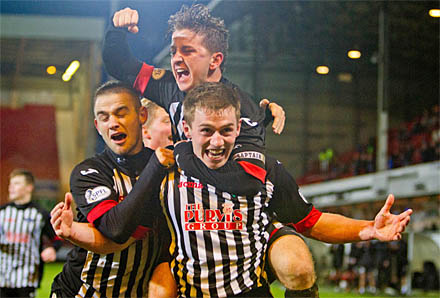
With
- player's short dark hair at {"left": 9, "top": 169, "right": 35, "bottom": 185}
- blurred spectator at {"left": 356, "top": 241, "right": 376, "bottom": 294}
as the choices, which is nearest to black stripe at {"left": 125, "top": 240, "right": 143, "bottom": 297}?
player's short dark hair at {"left": 9, "top": 169, "right": 35, "bottom": 185}

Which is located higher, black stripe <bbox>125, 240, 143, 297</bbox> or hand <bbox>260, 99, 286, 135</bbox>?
hand <bbox>260, 99, 286, 135</bbox>

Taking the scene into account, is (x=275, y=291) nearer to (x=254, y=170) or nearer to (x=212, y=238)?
(x=212, y=238)

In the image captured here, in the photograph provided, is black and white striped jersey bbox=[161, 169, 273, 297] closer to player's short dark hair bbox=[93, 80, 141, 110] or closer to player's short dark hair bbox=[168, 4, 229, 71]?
player's short dark hair bbox=[93, 80, 141, 110]

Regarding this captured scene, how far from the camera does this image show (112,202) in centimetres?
227

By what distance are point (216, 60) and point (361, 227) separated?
2.56 feet

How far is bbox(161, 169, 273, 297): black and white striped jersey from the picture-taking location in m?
2.22

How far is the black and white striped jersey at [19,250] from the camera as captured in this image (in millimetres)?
4258

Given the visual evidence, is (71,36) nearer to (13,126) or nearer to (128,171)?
(13,126)

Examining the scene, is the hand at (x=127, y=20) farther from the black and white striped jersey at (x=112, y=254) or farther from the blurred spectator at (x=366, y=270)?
the blurred spectator at (x=366, y=270)

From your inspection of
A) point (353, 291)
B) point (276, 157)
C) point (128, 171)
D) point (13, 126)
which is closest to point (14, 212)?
point (13, 126)

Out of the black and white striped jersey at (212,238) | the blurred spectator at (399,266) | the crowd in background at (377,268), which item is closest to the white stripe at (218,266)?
the black and white striped jersey at (212,238)

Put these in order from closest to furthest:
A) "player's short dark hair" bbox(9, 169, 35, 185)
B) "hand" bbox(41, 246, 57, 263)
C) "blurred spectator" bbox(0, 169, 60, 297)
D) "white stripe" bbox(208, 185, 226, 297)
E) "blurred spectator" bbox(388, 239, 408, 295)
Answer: "white stripe" bbox(208, 185, 226, 297), "player's short dark hair" bbox(9, 169, 35, 185), "hand" bbox(41, 246, 57, 263), "blurred spectator" bbox(0, 169, 60, 297), "blurred spectator" bbox(388, 239, 408, 295)

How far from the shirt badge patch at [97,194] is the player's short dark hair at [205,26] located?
0.60 metres

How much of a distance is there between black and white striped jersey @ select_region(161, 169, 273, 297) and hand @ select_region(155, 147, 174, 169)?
4 centimetres
